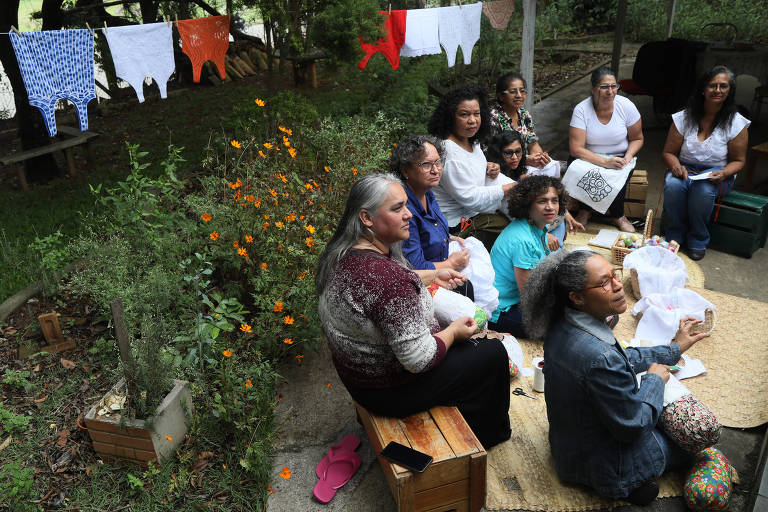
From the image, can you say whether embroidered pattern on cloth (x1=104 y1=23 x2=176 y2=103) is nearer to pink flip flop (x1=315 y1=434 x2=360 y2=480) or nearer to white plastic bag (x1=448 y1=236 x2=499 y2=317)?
white plastic bag (x1=448 y1=236 x2=499 y2=317)

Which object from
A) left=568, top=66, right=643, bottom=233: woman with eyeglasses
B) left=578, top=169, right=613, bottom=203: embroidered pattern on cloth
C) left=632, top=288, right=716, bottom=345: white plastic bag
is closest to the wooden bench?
left=568, top=66, right=643, bottom=233: woman with eyeglasses

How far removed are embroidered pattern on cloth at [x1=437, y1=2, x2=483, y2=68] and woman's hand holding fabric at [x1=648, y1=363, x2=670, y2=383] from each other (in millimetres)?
4039

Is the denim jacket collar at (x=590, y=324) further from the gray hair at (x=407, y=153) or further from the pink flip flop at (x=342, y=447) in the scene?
the gray hair at (x=407, y=153)

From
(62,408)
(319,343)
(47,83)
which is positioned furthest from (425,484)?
(47,83)

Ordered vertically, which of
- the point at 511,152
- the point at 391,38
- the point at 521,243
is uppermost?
the point at 391,38

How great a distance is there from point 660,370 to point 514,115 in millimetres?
3250

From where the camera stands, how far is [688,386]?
362 cm

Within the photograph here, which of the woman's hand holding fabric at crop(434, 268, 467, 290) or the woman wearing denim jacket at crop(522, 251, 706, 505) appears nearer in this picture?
the woman wearing denim jacket at crop(522, 251, 706, 505)

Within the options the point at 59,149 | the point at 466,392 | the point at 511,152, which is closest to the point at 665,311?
the point at 511,152

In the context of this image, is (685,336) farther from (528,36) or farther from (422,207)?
(528,36)

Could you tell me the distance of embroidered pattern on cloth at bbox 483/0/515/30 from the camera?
6496 mm

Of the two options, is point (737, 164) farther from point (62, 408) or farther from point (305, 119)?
point (62, 408)

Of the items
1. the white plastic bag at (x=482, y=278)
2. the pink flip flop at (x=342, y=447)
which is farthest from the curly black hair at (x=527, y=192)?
the pink flip flop at (x=342, y=447)

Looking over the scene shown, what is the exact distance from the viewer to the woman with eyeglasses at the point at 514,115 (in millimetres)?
5309
